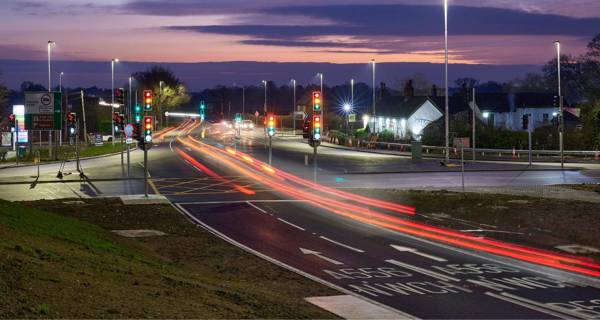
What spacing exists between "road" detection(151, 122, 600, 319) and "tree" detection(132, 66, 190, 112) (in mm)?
124117

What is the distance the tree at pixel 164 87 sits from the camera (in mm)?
162125

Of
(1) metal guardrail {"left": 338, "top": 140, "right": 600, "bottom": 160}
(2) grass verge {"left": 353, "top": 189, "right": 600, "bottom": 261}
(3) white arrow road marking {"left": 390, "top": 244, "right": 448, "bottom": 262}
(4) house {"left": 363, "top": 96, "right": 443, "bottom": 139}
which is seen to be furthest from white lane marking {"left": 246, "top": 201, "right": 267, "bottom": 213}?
(4) house {"left": 363, "top": 96, "right": 443, "bottom": 139}

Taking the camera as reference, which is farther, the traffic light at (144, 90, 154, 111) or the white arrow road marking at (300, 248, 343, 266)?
the traffic light at (144, 90, 154, 111)

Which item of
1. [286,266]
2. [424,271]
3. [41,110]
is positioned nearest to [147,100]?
[41,110]

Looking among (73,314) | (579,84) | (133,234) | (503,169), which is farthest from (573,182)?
(579,84)

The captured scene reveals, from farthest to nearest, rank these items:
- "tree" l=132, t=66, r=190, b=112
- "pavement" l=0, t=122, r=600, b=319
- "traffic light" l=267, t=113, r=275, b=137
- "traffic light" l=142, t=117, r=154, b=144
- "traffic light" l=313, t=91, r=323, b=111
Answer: "tree" l=132, t=66, r=190, b=112, "traffic light" l=267, t=113, r=275, b=137, "traffic light" l=313, t=91, r=323, b=111, "traffic light" l=142, t=117, r=154, b=144, "pavement" l=0, t=122, r=600, b=319

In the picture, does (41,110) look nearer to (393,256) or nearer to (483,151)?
(393,256)

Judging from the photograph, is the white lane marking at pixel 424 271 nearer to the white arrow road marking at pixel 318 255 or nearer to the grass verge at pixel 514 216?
the white arrow road marking at pixel 318 255

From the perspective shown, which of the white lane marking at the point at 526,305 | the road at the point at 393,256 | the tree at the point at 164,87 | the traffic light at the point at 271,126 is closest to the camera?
the white lane marking at the point at 526,305

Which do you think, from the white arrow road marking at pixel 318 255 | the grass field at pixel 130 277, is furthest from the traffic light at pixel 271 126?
the white arrow road marking at pixel 318 255

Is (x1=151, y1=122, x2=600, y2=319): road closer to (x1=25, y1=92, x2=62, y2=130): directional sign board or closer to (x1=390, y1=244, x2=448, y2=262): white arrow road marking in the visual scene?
(x1=390, y1=244, x2=448, y2=262): white arrow road marking

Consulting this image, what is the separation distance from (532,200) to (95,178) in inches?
1058

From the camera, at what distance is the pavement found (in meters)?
15.4

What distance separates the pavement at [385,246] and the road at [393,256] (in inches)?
1.2
